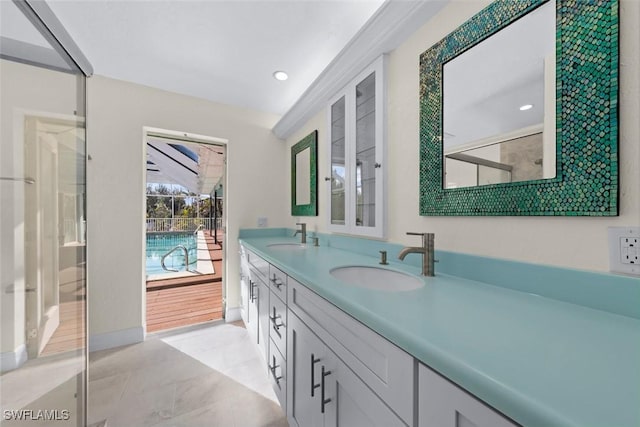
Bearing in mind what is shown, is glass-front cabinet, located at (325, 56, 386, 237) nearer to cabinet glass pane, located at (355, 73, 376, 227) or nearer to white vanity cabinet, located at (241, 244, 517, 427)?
cabinet glass pane, located at (355, 73, 376, 227)

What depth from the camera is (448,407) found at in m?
0.43

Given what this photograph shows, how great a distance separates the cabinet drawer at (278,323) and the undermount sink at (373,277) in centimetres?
34

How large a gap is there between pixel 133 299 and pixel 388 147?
251cm

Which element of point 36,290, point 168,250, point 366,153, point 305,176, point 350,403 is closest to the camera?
point 350,403

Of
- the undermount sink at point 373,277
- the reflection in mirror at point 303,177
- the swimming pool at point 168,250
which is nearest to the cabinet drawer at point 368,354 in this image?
the undermount sink at point 373,277

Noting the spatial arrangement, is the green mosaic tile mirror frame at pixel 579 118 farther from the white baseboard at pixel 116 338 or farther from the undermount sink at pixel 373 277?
the white baseboard at pixel 116 338

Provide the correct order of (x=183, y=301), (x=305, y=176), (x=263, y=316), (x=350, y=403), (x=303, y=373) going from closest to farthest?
1. (x=350, y=403)
2. (x=303, y=373)
3. (x=263, y=316)
4. (x=305, y=176)
5. (x=183, y=301)

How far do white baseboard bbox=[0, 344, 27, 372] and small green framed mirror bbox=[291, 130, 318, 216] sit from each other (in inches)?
74.3

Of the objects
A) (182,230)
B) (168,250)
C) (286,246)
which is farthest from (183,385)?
(182,230)

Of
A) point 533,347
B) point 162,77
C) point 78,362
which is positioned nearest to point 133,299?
point 78,362

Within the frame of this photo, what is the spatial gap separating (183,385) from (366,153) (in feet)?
6.48

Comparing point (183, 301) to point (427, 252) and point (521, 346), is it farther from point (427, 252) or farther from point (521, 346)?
point (521, 346)

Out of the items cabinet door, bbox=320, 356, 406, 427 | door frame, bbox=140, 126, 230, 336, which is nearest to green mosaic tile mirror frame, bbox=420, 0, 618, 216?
cabinet door, bbox=320, 356, 406, 427

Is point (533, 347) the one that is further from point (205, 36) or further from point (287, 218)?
point (287, 218)
